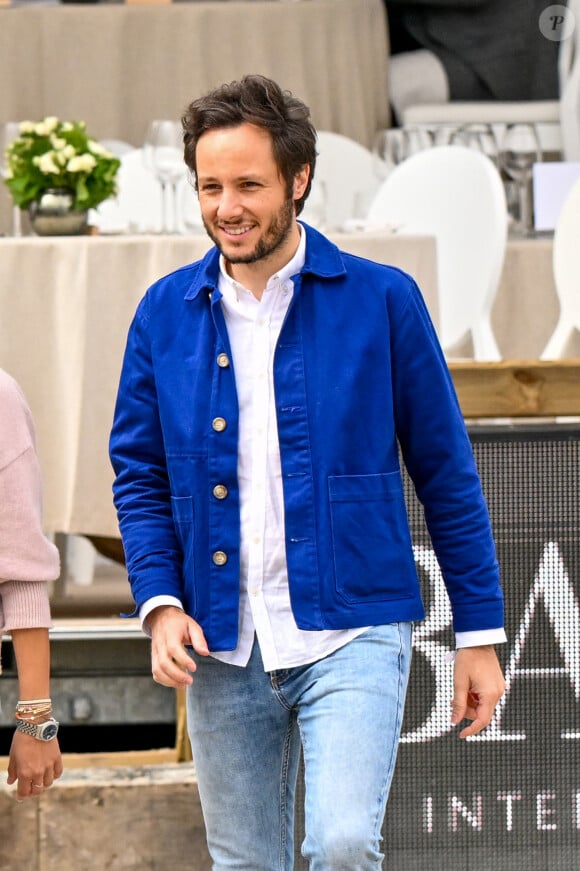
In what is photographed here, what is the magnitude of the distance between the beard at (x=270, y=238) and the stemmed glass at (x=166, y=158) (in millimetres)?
1948

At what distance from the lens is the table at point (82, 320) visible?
312 centimetres

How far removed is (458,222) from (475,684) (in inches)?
109

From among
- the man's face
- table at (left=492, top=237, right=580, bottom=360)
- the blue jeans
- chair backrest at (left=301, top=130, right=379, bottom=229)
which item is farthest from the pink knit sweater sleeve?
chair backrest at (left=301, top=130, right=379, bottom=229)

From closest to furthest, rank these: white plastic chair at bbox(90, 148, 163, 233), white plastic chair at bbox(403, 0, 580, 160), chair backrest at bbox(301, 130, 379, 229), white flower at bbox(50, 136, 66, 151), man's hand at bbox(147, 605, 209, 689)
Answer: man's hand at bbox(147, 605, 209, 689), white flower at bbox(50, 136, 66, 151), white plastic chair at bbox(90, 148, 163, 233), chair backrest at bbox(301, 130, 379, 229), white plastic chair at bbox(403, 0, 580, 160)

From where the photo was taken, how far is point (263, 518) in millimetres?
1676

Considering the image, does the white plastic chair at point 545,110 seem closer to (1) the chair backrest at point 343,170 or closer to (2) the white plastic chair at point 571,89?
(2) the white plastic chair at point 571,89

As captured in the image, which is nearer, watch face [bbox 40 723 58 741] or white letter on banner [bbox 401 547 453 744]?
watch face [bbox 40 723 58 741]

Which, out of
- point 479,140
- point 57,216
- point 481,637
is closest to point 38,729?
point 481,637

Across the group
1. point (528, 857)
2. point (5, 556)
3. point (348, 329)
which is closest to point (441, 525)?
point (348, 329)

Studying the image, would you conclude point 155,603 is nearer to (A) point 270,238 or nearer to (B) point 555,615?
(A) point 270,238

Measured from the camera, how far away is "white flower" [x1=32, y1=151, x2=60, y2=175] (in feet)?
11.3

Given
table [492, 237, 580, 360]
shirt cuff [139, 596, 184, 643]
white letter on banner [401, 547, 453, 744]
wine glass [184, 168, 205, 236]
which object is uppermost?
wine glass [184, 168, 205, 236]

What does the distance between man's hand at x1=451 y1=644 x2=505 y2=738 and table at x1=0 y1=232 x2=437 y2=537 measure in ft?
4.90

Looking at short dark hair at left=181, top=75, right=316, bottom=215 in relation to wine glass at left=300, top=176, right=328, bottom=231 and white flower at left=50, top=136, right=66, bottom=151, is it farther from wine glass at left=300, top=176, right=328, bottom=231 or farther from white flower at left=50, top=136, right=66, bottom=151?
white flower at left=50, top=136, right=66, bottom=151
